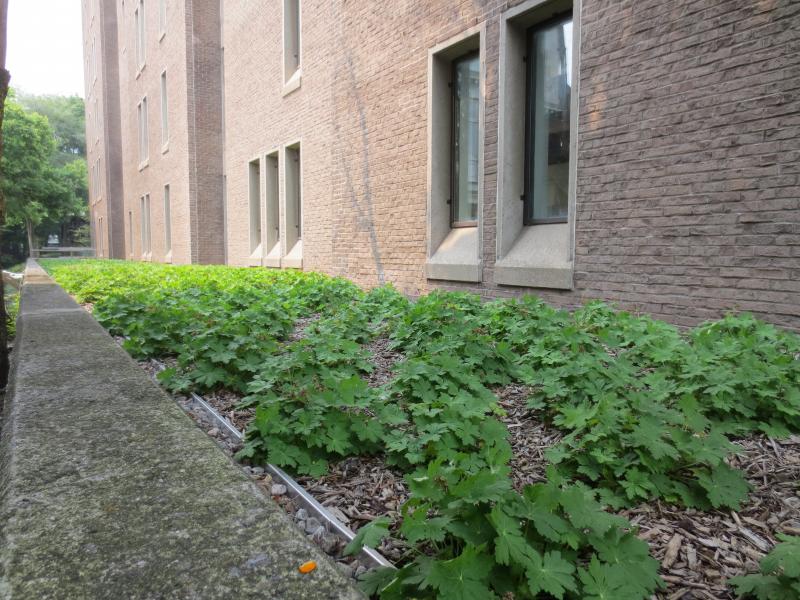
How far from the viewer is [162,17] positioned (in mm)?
20812

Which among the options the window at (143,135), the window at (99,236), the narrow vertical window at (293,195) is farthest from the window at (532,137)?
the window at (99,236)

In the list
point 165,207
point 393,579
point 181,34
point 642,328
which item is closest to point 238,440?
point 393,579

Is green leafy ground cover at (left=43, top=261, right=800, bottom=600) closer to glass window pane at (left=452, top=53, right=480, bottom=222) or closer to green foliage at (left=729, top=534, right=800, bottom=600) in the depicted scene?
green foliage at (left=729, top=534, right=800, bottom=600)

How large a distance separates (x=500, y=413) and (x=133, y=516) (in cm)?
200

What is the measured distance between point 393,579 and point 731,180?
4.47m

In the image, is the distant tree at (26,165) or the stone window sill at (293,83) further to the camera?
the distant tree at (26,165)

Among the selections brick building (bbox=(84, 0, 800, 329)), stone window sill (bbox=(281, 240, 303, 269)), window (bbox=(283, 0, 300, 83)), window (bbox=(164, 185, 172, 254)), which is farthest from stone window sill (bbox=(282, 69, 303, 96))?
window (bbox=(164, 185, 172, 254))

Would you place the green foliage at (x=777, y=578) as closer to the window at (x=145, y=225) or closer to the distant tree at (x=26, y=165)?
the window at (x=145, y=225)

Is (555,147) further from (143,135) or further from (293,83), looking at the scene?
(143,135)

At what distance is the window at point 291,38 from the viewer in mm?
Result: 12898

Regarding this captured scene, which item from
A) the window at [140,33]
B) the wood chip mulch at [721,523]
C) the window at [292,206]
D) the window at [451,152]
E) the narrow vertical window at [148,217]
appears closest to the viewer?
the wood chip mulch at [721,523]

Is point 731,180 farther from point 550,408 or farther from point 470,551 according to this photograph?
point 470,551

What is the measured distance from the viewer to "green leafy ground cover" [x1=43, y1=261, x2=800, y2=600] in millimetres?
1497

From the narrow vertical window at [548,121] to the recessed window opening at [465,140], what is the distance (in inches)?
42.6
